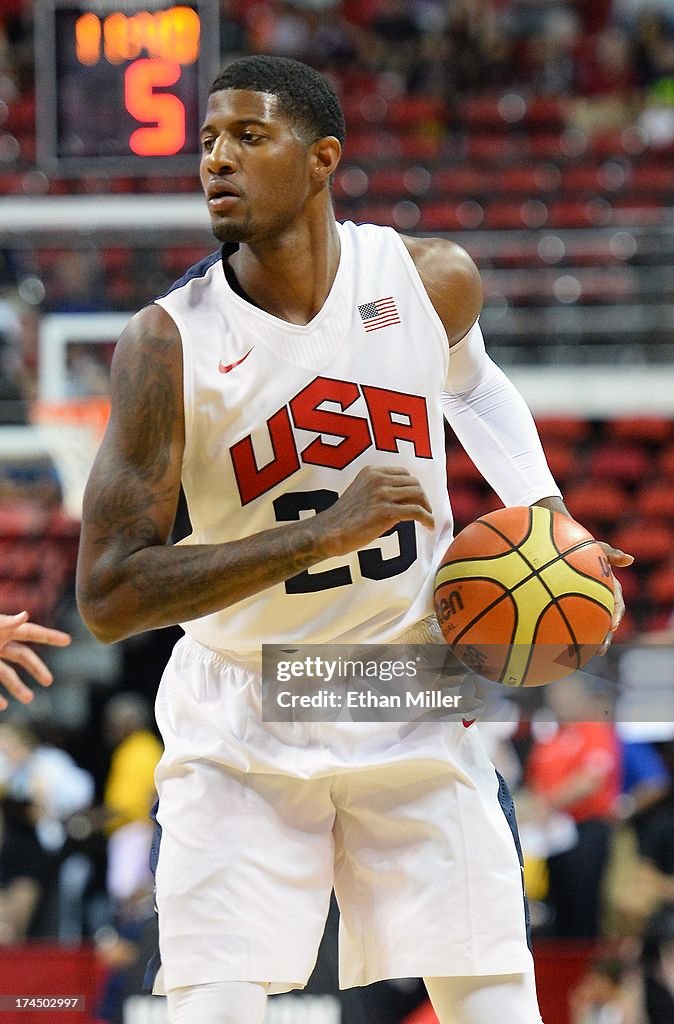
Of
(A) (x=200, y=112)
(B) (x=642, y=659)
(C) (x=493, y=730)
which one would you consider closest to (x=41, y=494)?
(A) (x=200, y=112)

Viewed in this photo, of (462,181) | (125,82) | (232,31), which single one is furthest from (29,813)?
(232,31)

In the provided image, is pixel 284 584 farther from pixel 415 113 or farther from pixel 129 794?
pixel 415 113

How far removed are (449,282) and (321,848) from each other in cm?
108

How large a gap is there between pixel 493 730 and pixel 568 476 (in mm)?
3581

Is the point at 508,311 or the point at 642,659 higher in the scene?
the point at 508,311

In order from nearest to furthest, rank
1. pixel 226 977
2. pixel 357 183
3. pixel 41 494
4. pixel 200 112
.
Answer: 1. pixel 226 977
2. pixel 200 112
3. pixel 41 494
4. pixel 357 183

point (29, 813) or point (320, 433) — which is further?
point (29, 813)

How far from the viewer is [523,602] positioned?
2.63 meters

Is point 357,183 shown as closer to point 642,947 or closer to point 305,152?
point 642,947

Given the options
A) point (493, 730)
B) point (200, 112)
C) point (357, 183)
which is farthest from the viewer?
point (357, 183)

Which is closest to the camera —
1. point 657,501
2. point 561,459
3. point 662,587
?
point 662,587

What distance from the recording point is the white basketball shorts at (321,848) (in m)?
2.51

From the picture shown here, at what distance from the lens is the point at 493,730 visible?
17.9 ft

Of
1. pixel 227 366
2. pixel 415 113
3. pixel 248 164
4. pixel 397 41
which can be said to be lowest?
pixel 227 366
